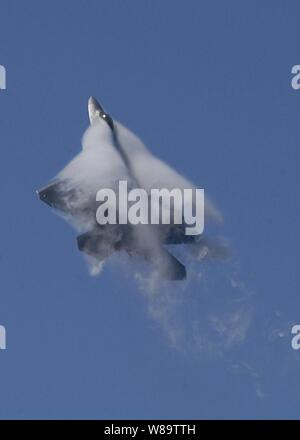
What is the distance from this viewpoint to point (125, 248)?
286ft

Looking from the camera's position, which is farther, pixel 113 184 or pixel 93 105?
pixel 93 105

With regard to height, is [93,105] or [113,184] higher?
[93,105]

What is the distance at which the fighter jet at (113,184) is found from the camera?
286 feet

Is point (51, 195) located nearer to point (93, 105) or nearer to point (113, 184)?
point (113, 184)

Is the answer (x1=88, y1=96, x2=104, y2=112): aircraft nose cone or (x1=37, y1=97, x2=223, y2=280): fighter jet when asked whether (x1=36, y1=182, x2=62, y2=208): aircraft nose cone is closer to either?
(x1=37, y1=97, x2=223, y2=280): fighter jet

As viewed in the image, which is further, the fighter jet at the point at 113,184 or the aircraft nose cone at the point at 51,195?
the aircraft nose cone at the point at 51,195

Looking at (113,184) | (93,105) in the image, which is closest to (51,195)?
(113,184)

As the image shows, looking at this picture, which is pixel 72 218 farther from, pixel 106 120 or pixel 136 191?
pixel 106 120

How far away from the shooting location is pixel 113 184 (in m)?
88.8

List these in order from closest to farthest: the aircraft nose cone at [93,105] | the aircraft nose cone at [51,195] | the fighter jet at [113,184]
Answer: the fighter jet at [113,184] < the aircraft nose cone at [51,195] < the aircraft nose cone at [93,105]

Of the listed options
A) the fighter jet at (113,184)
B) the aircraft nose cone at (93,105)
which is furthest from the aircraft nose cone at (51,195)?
the aircraft nose cone at (93,105)

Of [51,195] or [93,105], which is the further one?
[93,105]

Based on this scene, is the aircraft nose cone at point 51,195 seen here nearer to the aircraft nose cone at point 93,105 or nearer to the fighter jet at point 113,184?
the fighter jet at point 113,184
